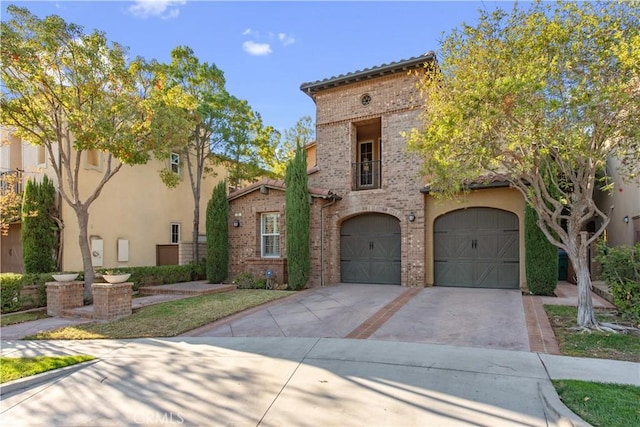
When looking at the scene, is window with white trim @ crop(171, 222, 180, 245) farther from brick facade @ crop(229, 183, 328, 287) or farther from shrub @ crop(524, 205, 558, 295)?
shrub @ crop(524, 205, 558, 295)

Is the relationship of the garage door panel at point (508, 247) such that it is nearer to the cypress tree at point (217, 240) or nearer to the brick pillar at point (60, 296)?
the cypress tree at point (217, 240)

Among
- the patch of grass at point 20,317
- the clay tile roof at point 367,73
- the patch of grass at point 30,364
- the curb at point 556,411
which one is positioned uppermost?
the clay tile roof at point 367,73

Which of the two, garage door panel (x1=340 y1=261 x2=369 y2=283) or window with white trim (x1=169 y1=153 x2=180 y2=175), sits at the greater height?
window with white trim (x1=169 y1=153 x2=180 y2=175)

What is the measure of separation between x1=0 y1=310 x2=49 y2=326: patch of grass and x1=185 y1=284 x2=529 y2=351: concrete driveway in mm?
5098

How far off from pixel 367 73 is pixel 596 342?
35.2ft

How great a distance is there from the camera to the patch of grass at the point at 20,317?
361 inches

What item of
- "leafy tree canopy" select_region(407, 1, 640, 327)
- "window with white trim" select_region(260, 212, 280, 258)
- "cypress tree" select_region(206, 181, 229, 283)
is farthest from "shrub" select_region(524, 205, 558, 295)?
"cypress tree" select_region(206, 181, 229, 283)

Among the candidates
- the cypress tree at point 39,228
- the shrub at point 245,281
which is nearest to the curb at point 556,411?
the shrub at point 245,281

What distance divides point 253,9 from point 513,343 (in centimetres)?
1009

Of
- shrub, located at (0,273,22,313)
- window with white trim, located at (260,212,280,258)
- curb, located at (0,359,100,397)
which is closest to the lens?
curb, located at (0,359,100,397)

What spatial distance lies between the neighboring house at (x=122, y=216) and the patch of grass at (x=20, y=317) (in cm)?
359

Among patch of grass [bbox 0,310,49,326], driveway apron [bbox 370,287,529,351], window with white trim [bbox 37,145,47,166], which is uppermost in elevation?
window with white trim [bbox 37,145,47,166]

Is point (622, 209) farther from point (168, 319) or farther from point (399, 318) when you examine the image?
point (168, 319)

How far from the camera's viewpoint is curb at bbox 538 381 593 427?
11.7 ft
